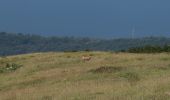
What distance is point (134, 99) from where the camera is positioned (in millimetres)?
18734

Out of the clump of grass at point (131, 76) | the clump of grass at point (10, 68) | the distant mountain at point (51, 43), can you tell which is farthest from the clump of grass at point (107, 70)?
the distant mountain at point (51, 43)

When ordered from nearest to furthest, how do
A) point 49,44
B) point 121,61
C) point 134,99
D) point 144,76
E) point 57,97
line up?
point 134,99
point 57,97
point 144,76
point 121,61
point 49,44

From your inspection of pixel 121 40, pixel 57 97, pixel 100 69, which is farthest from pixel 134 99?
pixel 121 40

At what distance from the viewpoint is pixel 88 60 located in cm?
3812

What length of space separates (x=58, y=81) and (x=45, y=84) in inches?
23.3

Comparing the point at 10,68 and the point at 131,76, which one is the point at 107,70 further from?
the point at 10,68

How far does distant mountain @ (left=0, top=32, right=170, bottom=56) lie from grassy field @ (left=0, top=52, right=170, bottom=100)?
8151cm

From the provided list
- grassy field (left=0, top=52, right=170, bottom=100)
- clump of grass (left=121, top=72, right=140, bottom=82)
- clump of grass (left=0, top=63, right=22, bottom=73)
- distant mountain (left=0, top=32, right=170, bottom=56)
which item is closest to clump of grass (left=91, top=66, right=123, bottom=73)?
grassy field (left=0, top=52, right=170, bottom=100)

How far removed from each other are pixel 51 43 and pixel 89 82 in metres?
122

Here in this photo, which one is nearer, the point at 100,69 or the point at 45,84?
the point at 45,84

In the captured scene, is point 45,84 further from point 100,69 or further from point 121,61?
point 121,61

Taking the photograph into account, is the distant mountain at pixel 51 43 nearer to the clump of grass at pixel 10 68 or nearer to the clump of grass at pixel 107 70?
the clump of grass at pixel 10 68

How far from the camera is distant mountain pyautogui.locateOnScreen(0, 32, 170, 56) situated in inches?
4818

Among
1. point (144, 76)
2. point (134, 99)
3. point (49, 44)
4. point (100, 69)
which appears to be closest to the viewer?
point (134, 99)
